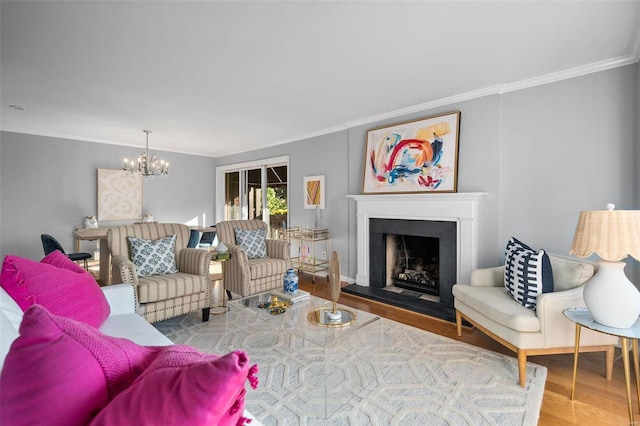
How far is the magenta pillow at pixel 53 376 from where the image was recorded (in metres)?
0.69

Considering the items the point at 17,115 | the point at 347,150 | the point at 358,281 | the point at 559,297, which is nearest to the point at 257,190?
the point at 347,150

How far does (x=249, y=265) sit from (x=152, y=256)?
3.33 ft

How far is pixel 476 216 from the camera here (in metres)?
3.41

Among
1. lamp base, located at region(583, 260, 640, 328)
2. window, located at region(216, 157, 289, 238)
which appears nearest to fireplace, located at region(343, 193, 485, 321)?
lamp base, located at region(583, 260, 640, 328)

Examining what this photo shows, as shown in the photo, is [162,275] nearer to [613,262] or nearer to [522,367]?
[522,367]

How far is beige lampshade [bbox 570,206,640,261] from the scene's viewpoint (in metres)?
1.79

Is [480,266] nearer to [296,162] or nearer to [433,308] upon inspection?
[433,308]

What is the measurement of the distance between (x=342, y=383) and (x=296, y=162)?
3.94m

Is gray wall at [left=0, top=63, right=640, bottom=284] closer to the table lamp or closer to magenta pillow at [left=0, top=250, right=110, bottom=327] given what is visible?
the table lamp

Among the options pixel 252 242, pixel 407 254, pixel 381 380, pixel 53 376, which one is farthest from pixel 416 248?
pixel 53 376

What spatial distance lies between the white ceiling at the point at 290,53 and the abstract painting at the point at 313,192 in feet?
4.14

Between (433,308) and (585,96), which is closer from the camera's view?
(585,96)

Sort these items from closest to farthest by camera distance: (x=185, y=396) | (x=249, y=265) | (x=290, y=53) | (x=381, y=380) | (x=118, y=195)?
1. (x=185, y=396)
2. (x=381, y=380)
3. (x=290, y=53)
4. (x=249, y=265)
5. (x=118, y=195)

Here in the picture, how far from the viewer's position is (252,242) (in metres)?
4.10
